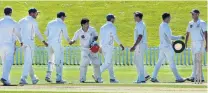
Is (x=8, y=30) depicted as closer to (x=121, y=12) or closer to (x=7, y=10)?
(x=7, y=10)

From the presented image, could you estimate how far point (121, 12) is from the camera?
5100 cm

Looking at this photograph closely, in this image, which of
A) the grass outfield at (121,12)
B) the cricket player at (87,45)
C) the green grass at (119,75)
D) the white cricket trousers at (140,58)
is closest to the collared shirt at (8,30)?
the green grass at (119,75)

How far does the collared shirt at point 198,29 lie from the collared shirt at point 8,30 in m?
5.13

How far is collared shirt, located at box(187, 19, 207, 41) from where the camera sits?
20312 millimetres

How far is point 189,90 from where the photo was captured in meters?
16.5

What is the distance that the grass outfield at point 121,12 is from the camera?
4638 cm

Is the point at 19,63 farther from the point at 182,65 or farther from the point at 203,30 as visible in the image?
the point at 203,30

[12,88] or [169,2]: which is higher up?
[169,2]

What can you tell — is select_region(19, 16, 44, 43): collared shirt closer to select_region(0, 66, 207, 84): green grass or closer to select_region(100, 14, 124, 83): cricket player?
select_region(0, 66, 207, 84): green grass

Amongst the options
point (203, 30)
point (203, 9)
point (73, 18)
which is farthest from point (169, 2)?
point (203, 30)

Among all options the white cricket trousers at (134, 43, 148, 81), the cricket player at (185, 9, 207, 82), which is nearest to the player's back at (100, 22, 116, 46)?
the white cricket trousers at (134, 43, 148, 81)

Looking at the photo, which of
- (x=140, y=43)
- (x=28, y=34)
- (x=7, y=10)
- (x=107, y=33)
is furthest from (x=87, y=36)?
(x=7, y=10)

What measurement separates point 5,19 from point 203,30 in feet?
18.9

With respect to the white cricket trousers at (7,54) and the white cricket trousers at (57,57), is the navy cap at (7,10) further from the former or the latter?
the white cricket trousers at (57,57)
